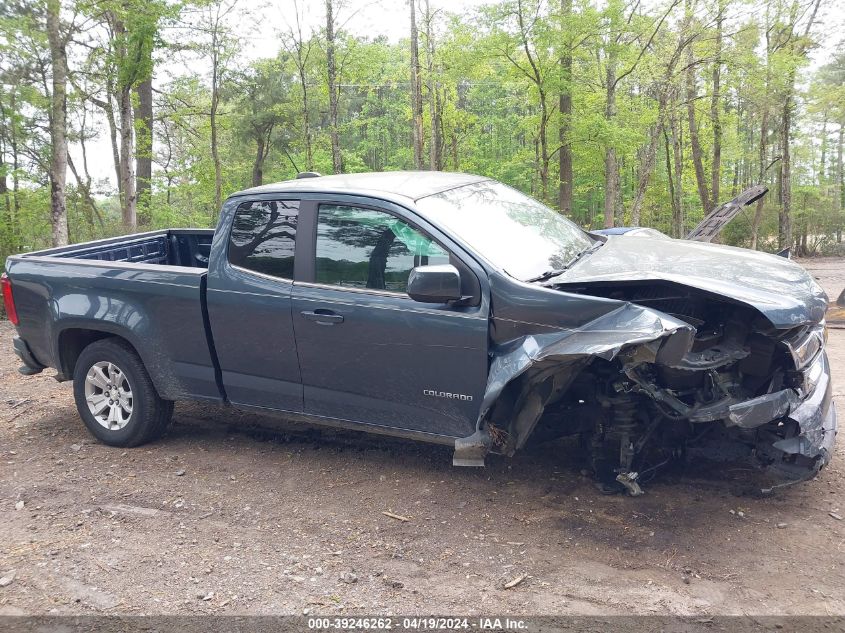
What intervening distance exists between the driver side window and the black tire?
1785 millimetres

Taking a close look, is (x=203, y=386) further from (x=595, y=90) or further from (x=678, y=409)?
(x=595, y=90)

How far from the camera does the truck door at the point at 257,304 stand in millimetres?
4480

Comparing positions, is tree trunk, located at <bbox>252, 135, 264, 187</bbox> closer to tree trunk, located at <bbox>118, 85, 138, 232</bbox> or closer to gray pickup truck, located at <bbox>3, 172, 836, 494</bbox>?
tree trunk, located at <bbox>118, 85, 138, 232</bbox>

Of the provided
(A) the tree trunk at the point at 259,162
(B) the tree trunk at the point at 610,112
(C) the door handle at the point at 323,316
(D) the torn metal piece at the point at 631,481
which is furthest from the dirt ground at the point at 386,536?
(A) the tree trunk at the point at 259,162

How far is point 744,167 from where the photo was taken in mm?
38281

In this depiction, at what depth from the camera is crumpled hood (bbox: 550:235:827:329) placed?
→ 352cm

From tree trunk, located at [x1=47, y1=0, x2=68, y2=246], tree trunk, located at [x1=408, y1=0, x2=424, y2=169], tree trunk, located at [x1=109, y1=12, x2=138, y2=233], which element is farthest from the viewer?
tree trunk, located at [x1=408, y1=0, x2=424, y2=169]

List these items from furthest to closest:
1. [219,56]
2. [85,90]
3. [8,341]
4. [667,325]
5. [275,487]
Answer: [219,56] < [85,90] < [8,341] < [275,487] < [667,325]

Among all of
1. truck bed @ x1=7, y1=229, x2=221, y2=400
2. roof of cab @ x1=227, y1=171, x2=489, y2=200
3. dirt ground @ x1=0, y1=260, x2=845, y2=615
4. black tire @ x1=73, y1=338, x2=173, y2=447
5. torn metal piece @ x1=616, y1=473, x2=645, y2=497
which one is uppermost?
roof of cab @ x1=227, y1=171, x2=489, y2=200

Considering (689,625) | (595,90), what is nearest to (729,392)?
(689,625)

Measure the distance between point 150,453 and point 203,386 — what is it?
2.54 ft

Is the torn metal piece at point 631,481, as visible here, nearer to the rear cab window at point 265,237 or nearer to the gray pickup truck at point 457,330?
the gray pickup truck at point 457,330

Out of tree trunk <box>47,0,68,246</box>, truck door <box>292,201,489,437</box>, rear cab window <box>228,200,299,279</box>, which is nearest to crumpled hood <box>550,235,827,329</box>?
truck door <box>292,201,489,437</box>

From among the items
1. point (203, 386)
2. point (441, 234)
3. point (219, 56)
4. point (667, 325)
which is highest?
point (219, 56)
